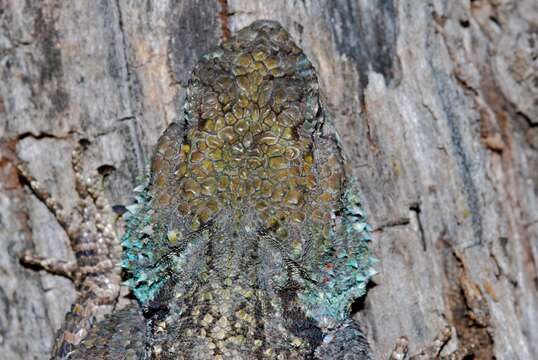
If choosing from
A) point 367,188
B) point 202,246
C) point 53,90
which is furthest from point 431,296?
point 53,90

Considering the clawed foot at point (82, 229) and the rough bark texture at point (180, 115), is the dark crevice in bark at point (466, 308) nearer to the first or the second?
the rough bark texture at point (180, 115)

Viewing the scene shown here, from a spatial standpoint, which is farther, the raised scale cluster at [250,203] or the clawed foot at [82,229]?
the clawed foot at [82,229]

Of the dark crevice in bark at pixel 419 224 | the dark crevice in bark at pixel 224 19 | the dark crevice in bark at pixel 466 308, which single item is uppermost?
the dark crevice in bark at pixel 224 19

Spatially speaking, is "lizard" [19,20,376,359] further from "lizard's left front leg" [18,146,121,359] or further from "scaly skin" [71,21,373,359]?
"lizard's left front leg" [18,146,121,359]

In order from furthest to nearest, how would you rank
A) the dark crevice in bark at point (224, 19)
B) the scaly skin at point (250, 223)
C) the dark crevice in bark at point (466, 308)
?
1. the dark crevice in bark at point (466, 308)
2. the dark crevice in bark at point (224, 19)
3. the scaly skin at point (250, 223)

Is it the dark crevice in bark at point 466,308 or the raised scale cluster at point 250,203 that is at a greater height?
the raised scale cluster at point 250,203

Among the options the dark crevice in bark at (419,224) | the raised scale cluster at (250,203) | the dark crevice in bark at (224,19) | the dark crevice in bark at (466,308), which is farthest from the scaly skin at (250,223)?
the dark crevice in bark at (466,308)

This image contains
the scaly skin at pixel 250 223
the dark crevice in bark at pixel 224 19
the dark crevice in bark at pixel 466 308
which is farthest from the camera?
the dark crevice in bark at pixel 466 308
